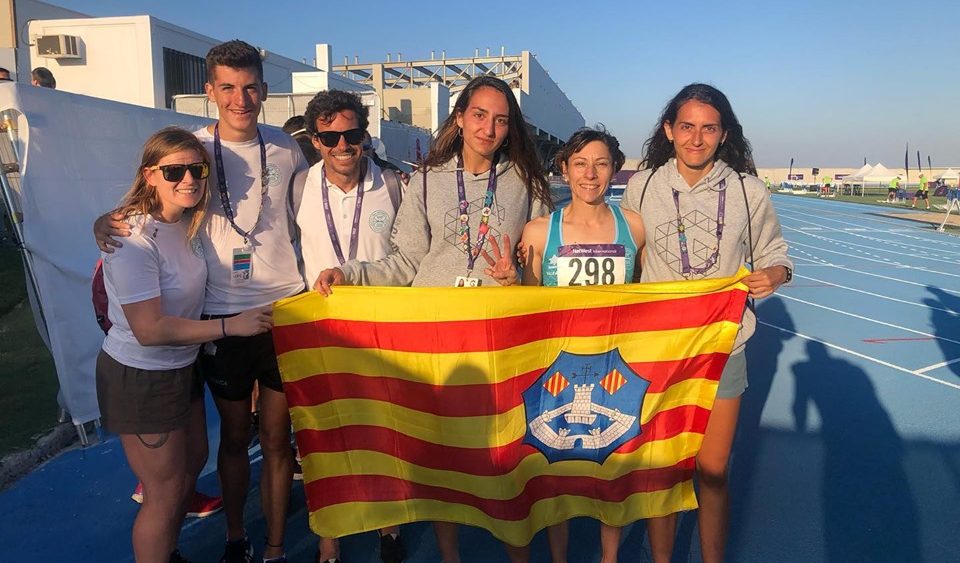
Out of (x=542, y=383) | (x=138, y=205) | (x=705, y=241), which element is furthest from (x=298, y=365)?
(x=705, y=241)

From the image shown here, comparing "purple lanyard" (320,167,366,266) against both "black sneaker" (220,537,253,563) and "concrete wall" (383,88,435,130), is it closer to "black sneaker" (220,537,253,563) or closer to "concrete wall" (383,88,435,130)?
"black sneaker" (220,537,253,563)

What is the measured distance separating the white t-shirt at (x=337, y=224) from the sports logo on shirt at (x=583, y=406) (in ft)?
3.39

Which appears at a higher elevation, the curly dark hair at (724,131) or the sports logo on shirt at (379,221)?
the curly dark hair at (724,131)

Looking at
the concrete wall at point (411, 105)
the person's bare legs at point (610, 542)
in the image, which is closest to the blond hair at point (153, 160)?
the person's bare legs at point (610, 542)

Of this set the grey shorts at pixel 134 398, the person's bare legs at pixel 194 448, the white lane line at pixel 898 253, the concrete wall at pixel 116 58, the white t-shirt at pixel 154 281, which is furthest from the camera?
the concrete wall at pixel 116 58

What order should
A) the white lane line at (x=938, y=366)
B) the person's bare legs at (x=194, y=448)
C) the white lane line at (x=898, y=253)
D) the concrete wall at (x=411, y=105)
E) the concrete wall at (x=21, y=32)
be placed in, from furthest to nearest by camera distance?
the concrete wall at (x=411, y=105), the concrete wall at (x=21, y=32), the white lane line at (x=898, y=253), the white lane line at (x=938, y=366), the person's bare legs at (x=194, y=448)

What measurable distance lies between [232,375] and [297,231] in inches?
29.7

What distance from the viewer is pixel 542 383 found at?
9.03ft

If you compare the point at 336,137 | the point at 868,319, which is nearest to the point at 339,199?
the point at 336,137

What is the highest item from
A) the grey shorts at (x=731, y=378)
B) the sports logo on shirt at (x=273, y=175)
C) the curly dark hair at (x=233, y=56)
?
the curly dark hair at (x=233, y=56)

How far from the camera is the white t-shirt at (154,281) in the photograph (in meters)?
2.32

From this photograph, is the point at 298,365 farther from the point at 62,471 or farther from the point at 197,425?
the point at 62,471

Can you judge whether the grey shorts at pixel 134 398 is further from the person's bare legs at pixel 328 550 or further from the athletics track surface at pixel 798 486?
the athletics track surface at pixel 798 486

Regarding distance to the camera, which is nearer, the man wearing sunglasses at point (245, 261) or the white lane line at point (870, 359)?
the man wearing sunglasses at point (245, 261)
